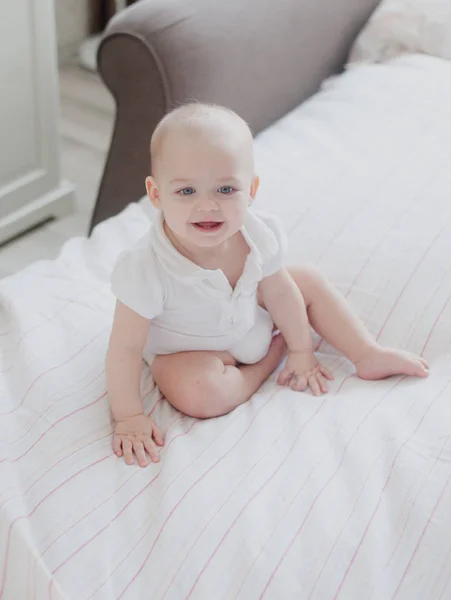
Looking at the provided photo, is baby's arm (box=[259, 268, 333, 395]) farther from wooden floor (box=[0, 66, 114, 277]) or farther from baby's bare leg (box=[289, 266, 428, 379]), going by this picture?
wooden floor (box=[0, 66, 114, 277])

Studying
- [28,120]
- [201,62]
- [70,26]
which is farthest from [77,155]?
[201,62]

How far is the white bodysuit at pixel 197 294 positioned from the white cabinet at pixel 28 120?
3.04ft

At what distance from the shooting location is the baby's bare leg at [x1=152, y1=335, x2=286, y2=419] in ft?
3.33

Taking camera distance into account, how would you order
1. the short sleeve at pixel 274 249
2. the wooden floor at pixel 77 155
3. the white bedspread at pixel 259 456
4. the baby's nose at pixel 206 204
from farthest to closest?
the wooden floor at pixel 77 155 < the short sleeve at pixel 274 249 < the baby's nose at pixel 206 204 < the white bedspread at pixel 259 456

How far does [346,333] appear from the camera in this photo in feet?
3.67

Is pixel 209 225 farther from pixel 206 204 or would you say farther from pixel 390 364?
pixel 390 364

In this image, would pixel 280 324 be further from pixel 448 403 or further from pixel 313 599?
pixel 313 599

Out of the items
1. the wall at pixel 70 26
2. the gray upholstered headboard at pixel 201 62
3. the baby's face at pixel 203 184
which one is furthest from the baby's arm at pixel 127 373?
the wall at pixel 70 26

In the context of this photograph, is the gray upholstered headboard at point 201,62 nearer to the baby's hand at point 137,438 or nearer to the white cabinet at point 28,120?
the white cabinet at point 28,120

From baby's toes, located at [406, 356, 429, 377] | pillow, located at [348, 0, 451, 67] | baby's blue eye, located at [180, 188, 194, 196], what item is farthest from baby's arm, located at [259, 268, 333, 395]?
pillow, located at [348, 0, 451, 67]

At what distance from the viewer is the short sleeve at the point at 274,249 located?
3.51ft

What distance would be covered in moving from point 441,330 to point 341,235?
0.76 feet

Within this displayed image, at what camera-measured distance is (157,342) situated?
3.52ft

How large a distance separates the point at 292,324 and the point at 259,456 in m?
0.24
